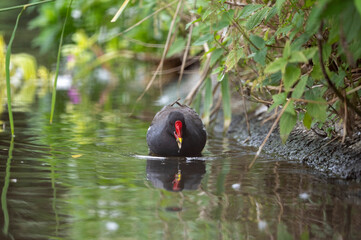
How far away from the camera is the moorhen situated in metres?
4.38

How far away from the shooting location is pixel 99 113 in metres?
6.62

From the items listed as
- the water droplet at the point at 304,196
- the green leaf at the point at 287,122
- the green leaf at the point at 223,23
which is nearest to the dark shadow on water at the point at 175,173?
the water droplet at the point at 304,196

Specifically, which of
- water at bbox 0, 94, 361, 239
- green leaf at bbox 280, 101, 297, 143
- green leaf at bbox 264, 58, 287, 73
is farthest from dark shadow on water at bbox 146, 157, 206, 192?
green leaf at bbox 264, 58, 287, 73

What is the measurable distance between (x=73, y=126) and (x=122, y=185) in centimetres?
235

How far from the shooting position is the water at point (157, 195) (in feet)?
8.46

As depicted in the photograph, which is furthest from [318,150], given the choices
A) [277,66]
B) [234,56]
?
[277,66]

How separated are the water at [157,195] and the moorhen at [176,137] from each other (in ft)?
0.39

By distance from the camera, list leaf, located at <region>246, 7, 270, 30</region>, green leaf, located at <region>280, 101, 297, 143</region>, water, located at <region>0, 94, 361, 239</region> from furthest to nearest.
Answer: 1. leaf, located at <region>246, 7, 270, 30</region>
2. green leaf, located at <region>280, 101, 297, 143</region>
3. water, located at <region>0, 94, 361, 239</region>

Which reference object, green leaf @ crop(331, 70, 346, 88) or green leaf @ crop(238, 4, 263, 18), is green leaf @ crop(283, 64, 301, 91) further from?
green leaf @ crop(238, 4, 263, 18)

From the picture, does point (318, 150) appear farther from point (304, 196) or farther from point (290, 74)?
point (290, 74)

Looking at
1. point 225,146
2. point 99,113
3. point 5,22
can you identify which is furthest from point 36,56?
point 225,146

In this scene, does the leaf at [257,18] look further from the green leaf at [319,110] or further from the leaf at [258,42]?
the green leaf at [319,110]

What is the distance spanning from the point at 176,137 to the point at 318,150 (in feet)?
3.42

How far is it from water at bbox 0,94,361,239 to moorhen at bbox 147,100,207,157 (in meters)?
0.12
